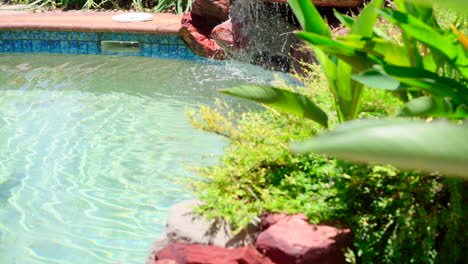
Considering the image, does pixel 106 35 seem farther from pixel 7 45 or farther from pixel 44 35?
pixel 7 45

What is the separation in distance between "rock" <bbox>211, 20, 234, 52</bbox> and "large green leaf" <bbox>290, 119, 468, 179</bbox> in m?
6.69

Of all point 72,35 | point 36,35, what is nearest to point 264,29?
point 72,35

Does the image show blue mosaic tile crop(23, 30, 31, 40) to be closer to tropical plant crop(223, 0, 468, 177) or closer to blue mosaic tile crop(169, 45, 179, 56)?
blue mosaic tile crop(169, 45, 179, 56)

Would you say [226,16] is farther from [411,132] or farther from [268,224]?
[411,132]

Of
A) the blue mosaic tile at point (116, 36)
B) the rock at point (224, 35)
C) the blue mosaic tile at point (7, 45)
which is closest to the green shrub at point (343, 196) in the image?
the rock at point (224, 35)

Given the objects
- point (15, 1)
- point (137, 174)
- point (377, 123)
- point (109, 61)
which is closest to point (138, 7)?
point (109, 61)

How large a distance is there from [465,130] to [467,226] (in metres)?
1.36

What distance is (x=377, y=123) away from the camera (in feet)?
2.37

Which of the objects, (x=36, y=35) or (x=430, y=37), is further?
(x=36, y=35)

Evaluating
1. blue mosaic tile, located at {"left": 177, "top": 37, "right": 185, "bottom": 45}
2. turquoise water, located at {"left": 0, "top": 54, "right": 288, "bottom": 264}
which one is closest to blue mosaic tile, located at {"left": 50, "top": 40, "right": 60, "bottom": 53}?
turquoise water, located at {"left": 0, "top": 54, "right": 288, "bottom": 264}

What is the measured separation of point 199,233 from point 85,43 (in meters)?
6.71

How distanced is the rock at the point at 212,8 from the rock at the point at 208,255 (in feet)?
19.4

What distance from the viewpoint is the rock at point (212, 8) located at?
7590 mm

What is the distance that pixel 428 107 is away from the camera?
157 cm
